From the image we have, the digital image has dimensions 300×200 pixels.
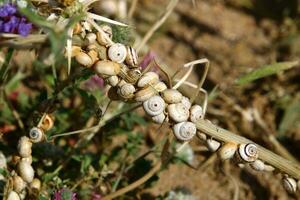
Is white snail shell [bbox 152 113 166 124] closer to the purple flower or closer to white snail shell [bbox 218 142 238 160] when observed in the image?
white snail shell [bbox 218 142 238 160]

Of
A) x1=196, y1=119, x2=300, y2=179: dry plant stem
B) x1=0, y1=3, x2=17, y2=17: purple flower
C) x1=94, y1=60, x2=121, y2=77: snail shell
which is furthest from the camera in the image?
x1=0, y1=3, x2=17, y2=17: purple flower

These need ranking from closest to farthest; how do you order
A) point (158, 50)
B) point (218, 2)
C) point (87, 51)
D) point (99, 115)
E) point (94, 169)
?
point (87, 51), point (99, 115), point (94, 169), point (158, 50), point (218, 2)

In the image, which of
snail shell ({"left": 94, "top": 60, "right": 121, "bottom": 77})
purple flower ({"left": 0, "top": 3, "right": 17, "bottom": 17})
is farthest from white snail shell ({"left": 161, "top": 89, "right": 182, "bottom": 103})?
purple flower ({"left": 0, "top": 3, "right": 17, "bottom": 17})

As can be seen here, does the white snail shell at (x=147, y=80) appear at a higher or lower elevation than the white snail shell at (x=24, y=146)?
higher

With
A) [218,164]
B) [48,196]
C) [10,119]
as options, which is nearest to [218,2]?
[218,164]

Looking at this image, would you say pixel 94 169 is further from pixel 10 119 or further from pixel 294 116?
pixel 294 116

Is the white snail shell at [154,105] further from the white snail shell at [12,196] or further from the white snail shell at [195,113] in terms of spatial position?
the white snail shell at [12,196]

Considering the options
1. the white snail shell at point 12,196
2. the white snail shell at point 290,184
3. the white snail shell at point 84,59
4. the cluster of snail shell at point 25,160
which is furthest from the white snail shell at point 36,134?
the white snail shell at point 290,184

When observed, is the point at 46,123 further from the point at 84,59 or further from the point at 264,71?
the point at 264,71
